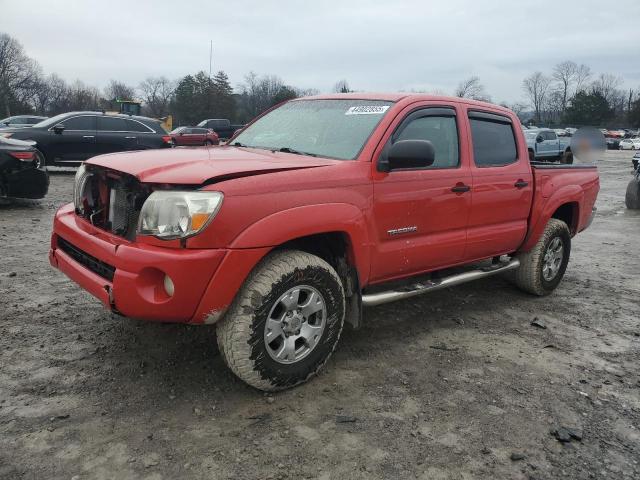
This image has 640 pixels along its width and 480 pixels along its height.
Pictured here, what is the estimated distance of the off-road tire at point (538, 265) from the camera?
16.1ft

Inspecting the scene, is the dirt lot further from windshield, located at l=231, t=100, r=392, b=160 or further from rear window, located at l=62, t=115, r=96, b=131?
rear window, located at l=62, t=115, r=96, b=131

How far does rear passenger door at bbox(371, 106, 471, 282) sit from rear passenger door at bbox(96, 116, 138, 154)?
35.1 feet

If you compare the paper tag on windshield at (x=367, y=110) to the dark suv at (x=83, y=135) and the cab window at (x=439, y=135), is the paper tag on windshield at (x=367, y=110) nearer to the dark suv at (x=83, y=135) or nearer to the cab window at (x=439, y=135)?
the cab window at (x=439, y=135)

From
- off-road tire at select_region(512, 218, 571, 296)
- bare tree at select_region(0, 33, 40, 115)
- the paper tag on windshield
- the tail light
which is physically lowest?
off-road tire at select_region(512, 218, 571, 296)

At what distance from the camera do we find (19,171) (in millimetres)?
8109

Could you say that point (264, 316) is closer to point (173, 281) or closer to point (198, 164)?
point (173, 281)

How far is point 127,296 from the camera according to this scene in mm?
2705

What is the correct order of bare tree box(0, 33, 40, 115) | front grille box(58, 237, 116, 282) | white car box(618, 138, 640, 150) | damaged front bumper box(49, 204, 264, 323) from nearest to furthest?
damaged front bumper box(49, 204, 264, 323), front grille box(58, 237, 116, 282), white car box(618, 138, 640, 150), bare tree box(0, 33, 40, 115)

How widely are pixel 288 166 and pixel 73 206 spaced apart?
1.63 m

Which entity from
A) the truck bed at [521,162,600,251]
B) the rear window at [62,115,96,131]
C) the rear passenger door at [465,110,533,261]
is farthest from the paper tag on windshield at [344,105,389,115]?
the rear window at [62,115,96,131]

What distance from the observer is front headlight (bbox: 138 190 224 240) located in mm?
2656

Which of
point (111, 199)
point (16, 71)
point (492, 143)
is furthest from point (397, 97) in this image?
point (16, 71)

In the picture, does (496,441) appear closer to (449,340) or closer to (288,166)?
(449,340)

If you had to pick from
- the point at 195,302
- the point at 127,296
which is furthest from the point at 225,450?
the point at 127,296
